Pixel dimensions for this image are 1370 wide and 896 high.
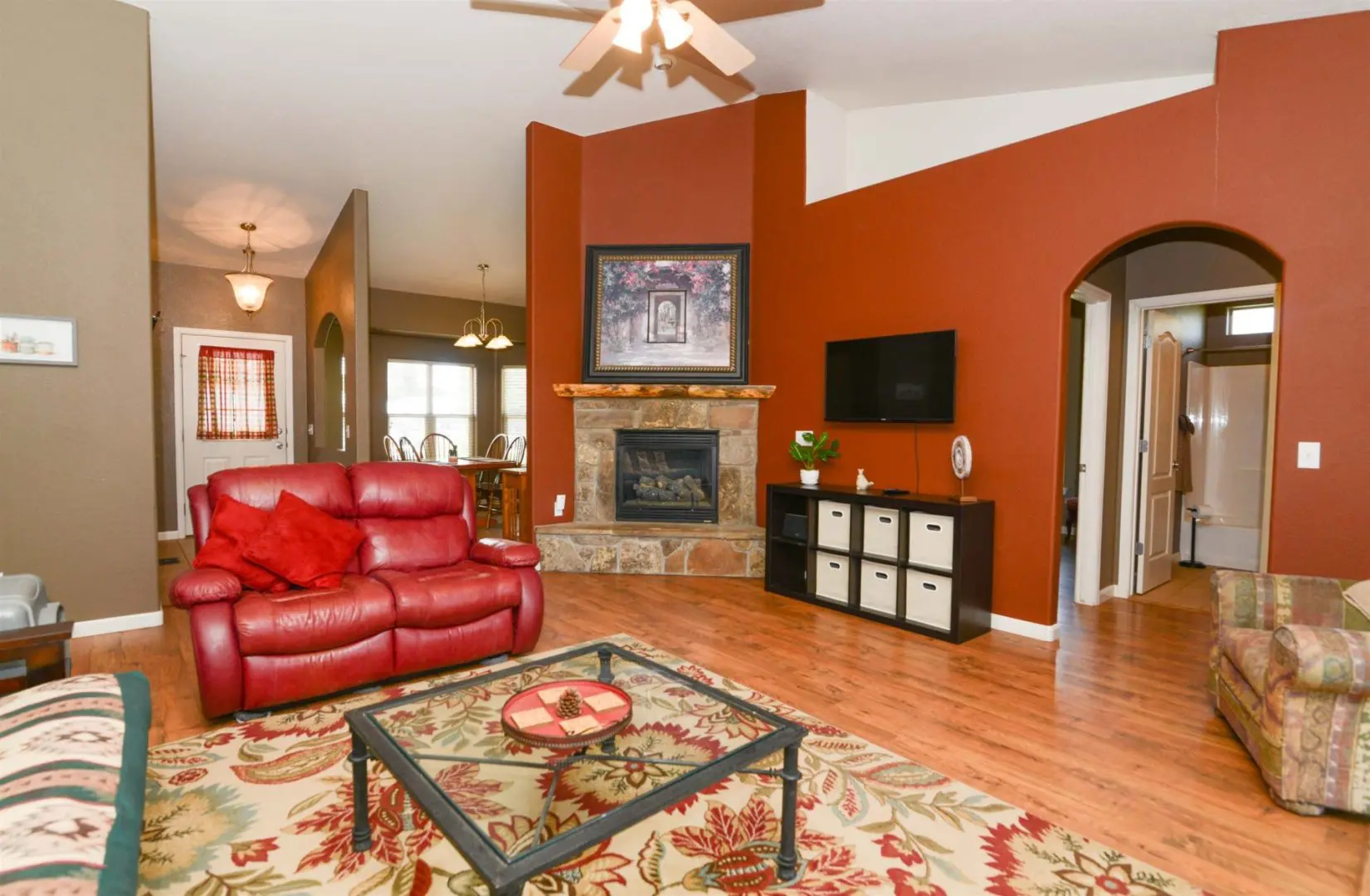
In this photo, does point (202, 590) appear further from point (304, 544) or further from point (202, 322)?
point (202, 322)

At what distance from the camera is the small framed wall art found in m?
3.40

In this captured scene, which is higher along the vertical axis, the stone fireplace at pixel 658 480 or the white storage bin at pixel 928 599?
the stone fireplace at pixel 658 480

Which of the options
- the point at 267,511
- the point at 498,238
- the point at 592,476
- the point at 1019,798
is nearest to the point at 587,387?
the point at 592,476

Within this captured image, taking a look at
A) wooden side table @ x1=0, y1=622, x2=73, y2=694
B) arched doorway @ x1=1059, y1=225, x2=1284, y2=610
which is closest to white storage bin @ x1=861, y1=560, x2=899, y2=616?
arched doorway @ x1=1059, y1=225, x2=1284, y2=610

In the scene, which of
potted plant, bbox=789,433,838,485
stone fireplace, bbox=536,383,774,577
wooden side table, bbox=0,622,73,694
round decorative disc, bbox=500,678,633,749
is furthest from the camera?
stone fireplace, bbox=536,383,774,577

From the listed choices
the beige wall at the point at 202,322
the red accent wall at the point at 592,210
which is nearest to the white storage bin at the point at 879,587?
the red accent wall at the point at 592,210

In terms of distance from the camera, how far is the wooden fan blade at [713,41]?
108 inches

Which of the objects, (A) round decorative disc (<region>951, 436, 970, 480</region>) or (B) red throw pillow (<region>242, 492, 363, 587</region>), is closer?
(B) red throw pillow (<region>242, 492, 363, 587</region>)

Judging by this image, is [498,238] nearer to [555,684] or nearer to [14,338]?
[14,338]

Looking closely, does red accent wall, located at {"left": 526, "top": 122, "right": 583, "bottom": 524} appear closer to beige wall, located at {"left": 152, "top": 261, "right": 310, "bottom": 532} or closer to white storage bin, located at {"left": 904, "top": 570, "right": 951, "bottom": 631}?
white storage bin, located at {"left": 904, "top": 570, "right": 951, "bottom": 631}

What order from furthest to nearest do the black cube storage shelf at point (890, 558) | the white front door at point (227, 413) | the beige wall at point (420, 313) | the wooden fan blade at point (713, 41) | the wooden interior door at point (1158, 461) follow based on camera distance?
1. the beige wall at point (420, 313)
2. the white front door at point (227, 413)
3. the wooden interior door at point (1158, 461)
4. the black cube storage shelf at point (890, 558)
5. the wooden fan blade at point (713, 41)

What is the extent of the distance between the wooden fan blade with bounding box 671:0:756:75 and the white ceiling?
0.86 metres

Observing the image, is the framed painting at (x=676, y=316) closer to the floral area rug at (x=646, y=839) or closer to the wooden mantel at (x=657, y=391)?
the wooden mantel at (x=657, y=391)

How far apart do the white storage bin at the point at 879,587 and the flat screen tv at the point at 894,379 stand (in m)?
0.93
